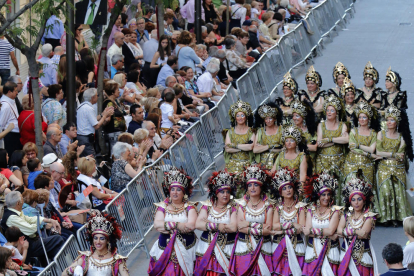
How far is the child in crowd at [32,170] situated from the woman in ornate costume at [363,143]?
16.4 feet

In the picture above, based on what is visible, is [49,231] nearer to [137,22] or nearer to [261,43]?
[137,22]

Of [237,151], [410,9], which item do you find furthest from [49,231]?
[410,9]

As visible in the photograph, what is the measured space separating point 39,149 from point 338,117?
16.2ft

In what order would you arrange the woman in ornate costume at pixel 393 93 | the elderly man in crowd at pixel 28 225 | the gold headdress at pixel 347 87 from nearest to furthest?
the elderly man in crowd at pixel 28 225 → the gold headdress at pixel 347 87 → the woman in ornate costume at pixel 393 93

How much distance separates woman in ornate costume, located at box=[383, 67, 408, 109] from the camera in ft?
48.4

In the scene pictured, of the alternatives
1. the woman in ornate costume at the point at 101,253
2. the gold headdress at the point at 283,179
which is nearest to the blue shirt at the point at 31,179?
the woman in ornate costume at the point at 101,253

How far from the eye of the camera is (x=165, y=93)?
15477 mm

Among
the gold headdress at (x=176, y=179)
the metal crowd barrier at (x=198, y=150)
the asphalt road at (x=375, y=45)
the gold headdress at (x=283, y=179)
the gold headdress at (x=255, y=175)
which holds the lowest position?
the asphalt road at (x=375, y=45)

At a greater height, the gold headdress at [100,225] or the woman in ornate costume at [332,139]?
the gold headdress at [100,225]

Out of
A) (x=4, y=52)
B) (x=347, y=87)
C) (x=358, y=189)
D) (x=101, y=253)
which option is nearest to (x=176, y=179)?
(x=101, y=253)

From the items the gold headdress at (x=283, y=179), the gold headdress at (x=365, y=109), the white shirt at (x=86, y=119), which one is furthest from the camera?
the white shirt at (x=86, y=119)

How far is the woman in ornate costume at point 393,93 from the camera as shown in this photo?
1475cm

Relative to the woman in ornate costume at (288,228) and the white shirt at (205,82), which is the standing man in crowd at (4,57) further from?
the woman in ornate costume at (288,228)

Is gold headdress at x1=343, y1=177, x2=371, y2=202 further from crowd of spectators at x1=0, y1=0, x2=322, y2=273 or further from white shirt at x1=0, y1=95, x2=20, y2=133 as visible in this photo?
white shirt at x1=0, y1=95, x2=20, y2=133
